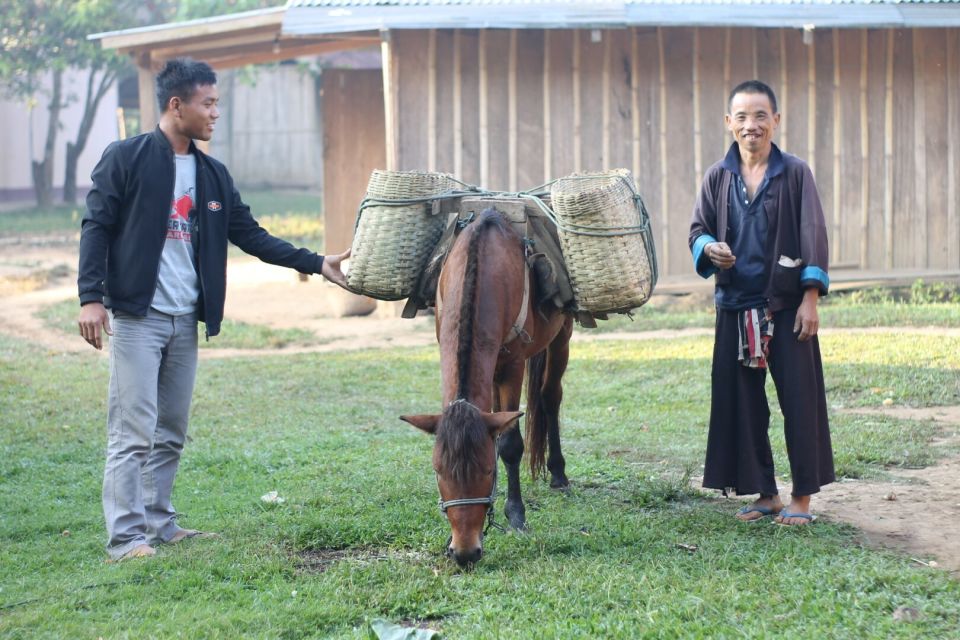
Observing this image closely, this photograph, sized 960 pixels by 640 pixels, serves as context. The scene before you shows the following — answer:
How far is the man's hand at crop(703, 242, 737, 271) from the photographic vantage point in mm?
4945

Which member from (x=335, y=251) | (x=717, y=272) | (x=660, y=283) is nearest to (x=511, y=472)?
(x=717, y=272)

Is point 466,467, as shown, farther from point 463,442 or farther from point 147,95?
point 147,95

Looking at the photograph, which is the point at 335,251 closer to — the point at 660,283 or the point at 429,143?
the point at 429,143

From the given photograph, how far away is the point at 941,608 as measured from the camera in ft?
12.7

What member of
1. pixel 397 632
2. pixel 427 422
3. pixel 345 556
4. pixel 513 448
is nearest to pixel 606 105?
pixel 513 448

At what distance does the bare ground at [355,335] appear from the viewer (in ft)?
16.5

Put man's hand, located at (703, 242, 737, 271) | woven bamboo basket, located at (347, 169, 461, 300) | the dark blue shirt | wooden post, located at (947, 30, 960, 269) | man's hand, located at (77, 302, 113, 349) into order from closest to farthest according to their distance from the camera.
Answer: man's hand, located at (77, 302, 113, 349) < man's hand, located at (703, 242, 737, 271) < the dark blue shirt < woven bamboo basket, located at (347, 169, 461, 300) < wooden post, located at (947, 30, 960, 269)

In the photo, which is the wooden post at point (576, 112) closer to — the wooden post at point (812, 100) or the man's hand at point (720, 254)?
the wooden post at point (812, 100)

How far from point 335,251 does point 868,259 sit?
6438 mm

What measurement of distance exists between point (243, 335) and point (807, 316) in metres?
7.81

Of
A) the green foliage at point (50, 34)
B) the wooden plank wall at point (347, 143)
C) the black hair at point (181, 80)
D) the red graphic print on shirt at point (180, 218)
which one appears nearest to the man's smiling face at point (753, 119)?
the black hair at point (181, 80)

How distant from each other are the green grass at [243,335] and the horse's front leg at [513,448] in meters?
6.37

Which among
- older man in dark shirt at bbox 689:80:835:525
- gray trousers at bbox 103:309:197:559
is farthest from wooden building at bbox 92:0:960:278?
gray trousers at bbox 103:309:197:559

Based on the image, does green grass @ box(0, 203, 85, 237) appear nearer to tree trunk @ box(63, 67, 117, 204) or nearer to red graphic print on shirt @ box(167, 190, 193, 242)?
tree trunk @ box(63, 67, 117, 204)
